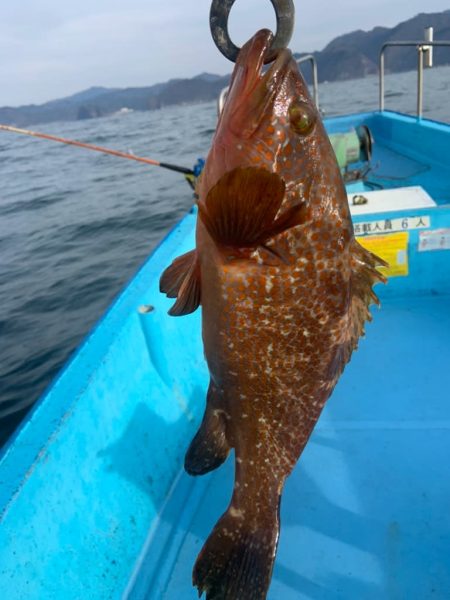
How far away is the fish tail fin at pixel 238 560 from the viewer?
1591mm

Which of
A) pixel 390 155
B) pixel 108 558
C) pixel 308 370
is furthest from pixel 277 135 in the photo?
pixel 390 155

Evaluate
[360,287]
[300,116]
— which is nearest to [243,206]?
[300,116]

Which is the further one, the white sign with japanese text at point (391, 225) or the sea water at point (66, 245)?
the sea water at point (66, 245)

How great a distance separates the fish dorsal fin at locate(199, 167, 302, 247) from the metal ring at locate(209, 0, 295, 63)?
0.39 metres

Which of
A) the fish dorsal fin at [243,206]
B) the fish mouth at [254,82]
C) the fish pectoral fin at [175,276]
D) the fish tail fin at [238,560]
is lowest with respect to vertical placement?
the fish tail fin at [238,560]

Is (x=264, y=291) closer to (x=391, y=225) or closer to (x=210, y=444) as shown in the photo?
(x=210, y=444)

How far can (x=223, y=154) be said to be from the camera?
140 centimetres

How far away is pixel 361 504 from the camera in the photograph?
8.68 ft

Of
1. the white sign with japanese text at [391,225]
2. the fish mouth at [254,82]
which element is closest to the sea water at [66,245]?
the white sign with japanese text at [391,225]

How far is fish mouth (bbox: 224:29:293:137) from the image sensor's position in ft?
4.23

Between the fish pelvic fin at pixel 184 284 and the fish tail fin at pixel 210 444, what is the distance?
1.22 ft

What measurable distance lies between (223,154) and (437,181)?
7060mm

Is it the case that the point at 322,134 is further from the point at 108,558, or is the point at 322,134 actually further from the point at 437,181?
the point at 437,181

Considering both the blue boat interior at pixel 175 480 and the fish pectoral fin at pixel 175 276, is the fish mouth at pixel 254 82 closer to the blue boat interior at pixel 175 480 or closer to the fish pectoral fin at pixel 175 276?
the fish pectoral fin at pixel 175 276
